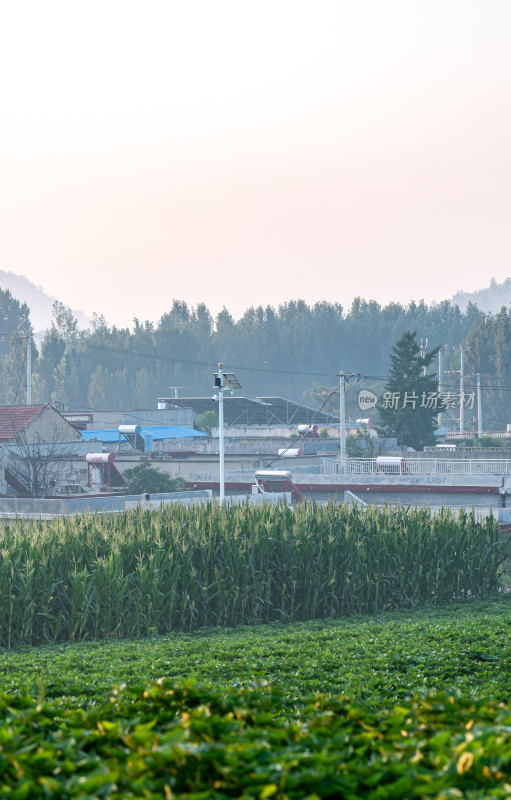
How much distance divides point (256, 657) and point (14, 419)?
37.3m

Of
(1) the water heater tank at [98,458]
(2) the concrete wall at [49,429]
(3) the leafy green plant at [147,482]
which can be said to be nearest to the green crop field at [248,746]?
(3) the leafy green plant at [147,482]

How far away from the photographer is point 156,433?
64062 mm

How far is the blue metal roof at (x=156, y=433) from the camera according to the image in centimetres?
5828

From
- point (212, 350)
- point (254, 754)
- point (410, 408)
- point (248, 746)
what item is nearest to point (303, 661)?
point (248, 746)

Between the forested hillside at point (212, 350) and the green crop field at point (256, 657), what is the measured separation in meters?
103

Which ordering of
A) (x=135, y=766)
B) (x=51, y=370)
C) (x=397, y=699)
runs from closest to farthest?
(x=135, y=766), (x=397, y=699), (x=51, y=370)

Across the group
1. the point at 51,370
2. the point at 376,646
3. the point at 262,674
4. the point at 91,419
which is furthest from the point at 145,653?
the point at 51,370

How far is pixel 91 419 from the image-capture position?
68250 millimetres

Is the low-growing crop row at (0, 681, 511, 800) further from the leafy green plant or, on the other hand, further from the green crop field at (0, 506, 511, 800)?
the leafy green plant

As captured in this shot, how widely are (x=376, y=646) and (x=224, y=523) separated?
206 inches

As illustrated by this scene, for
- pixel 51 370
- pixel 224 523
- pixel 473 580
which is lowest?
pixel 473 580

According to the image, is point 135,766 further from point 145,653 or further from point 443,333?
point 443,333

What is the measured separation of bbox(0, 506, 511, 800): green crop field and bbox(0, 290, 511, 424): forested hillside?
338 ft

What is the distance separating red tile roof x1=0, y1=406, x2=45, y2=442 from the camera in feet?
152
